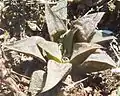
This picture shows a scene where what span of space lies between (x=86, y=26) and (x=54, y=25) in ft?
0.81

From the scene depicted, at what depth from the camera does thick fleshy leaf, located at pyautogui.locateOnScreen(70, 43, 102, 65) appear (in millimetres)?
2080

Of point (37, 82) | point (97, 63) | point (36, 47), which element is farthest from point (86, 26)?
point (37, 82)

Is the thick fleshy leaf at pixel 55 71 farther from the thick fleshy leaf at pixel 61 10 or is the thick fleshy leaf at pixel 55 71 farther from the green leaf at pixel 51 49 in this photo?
the thick fleshy leaf at pixel 61 10

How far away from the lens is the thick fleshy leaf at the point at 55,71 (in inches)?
75.0

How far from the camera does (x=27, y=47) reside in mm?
2098

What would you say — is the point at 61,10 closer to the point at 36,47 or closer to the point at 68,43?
the point at 68,43

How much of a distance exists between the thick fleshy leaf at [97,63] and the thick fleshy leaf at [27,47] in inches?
11.2

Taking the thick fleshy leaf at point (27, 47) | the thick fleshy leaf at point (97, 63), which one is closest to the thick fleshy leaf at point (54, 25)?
the thick fleshy leaf at point (27, 47)

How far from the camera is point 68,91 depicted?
2174 mm

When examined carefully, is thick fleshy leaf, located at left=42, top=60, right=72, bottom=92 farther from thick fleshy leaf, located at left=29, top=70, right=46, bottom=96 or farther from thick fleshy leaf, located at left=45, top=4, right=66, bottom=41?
thick fleshy leaf, located at left=45, top=4, right=66, bottom=41

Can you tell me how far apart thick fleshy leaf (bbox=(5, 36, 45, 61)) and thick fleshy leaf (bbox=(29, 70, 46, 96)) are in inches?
4.2

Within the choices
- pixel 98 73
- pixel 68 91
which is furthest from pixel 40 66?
pixel 98 73

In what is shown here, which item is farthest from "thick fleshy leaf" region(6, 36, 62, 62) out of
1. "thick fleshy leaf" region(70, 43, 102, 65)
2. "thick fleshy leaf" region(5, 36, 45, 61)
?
"thick fleshy leaf" region(70, 43, 102, 65)

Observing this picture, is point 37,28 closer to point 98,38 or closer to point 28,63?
point 28,63
